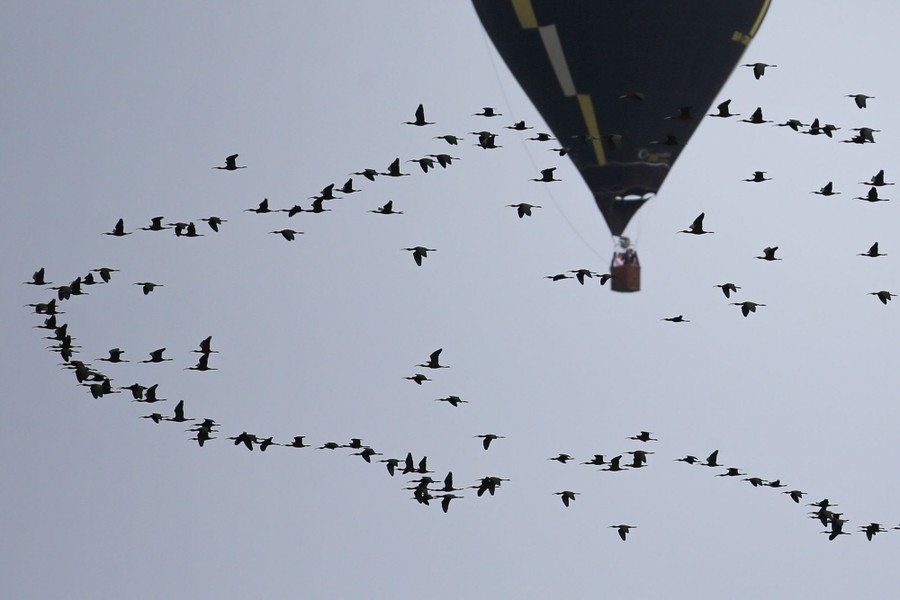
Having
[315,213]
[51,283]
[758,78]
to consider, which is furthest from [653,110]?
[51,283]

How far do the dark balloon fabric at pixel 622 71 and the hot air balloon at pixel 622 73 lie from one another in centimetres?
3

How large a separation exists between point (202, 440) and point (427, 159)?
30.5ft

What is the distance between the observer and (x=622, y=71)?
207ft

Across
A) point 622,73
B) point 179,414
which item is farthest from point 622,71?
point 179,414

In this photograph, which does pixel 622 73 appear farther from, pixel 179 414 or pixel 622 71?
pixel 179 414

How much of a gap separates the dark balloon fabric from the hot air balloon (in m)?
0.03

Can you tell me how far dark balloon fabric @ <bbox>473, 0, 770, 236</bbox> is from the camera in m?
62.8

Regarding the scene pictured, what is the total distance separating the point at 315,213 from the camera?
52938 millimetres

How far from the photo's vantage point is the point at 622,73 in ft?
207

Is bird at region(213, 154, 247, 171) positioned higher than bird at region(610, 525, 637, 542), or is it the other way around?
bird at region(213, 154, 247, 171)

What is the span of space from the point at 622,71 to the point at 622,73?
6 cm

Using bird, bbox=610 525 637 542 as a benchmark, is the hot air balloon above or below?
above

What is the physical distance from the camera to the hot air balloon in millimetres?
62812

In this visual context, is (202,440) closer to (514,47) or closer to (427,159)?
(427,159)
